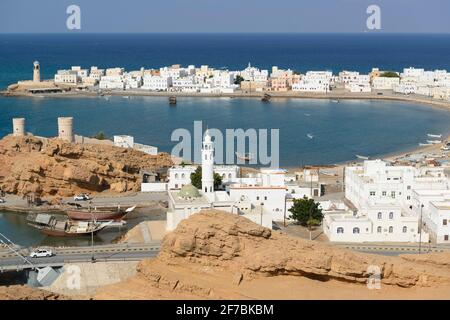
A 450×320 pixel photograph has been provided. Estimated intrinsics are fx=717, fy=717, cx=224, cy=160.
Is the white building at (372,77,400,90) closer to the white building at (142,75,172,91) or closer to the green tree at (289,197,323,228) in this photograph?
the white building at (142,75,172,91)

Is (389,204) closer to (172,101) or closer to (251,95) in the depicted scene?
(172,101)

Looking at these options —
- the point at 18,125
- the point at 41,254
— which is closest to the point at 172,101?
the point at 18,125

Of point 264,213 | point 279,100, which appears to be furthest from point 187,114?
point 264,213

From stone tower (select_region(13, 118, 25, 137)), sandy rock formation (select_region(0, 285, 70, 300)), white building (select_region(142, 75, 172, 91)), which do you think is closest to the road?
sandy rock formation (select_region(0, 285, 70, 300))

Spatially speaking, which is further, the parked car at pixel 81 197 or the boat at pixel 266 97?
the boat at pixel 266 97

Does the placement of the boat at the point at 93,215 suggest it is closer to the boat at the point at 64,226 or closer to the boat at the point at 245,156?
the boat at the point at 64,226

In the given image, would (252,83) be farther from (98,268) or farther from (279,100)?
(98,268)

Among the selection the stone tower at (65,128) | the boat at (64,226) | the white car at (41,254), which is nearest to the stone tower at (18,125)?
the stone tower at (65,128)

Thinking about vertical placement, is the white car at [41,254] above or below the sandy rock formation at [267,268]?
below
